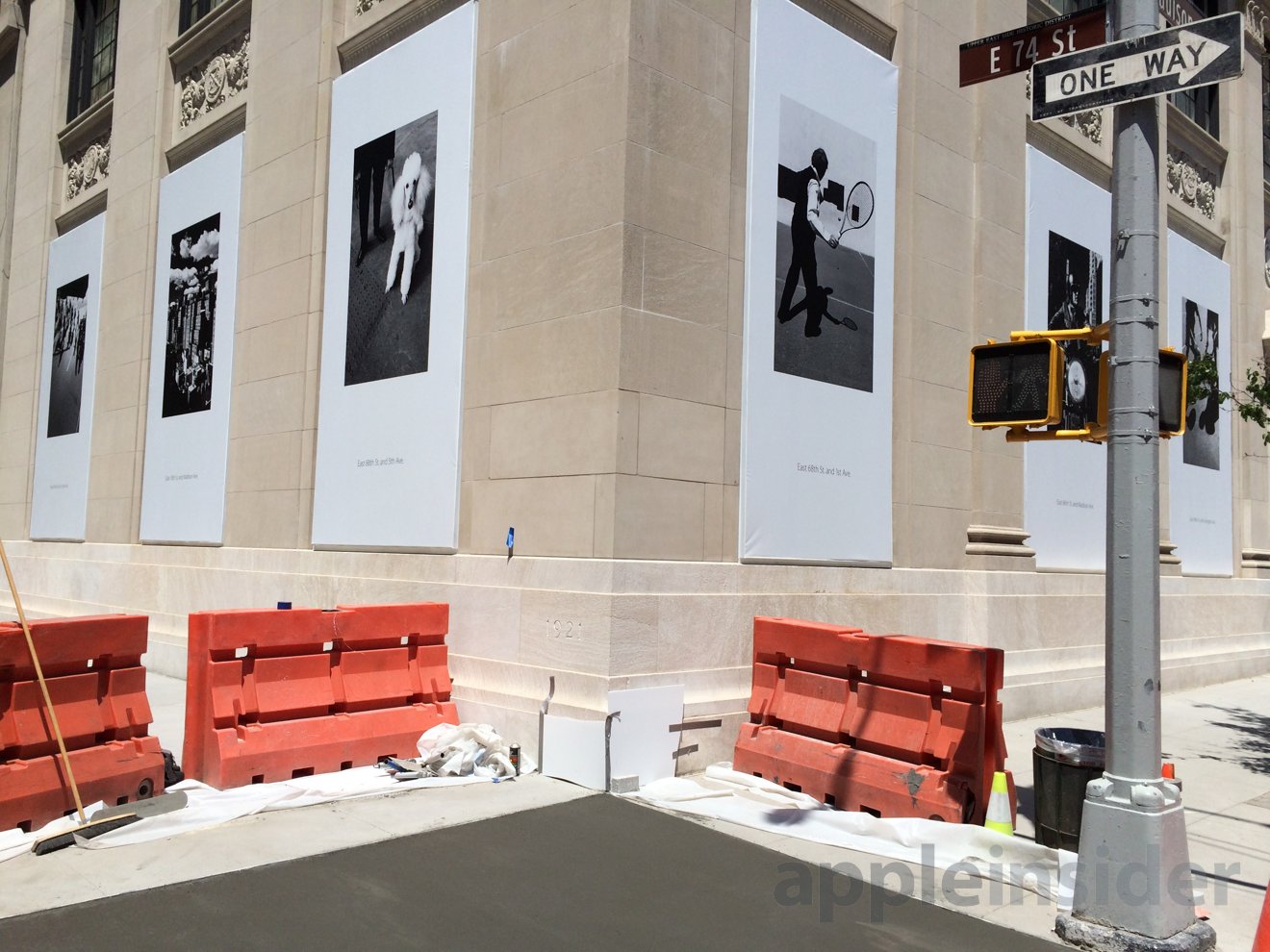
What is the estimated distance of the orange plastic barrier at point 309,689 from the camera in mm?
8023

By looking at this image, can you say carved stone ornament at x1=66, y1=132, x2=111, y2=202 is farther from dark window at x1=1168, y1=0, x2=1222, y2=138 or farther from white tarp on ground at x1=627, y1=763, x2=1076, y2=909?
dark window at x1=1168, y1=0, x2=1222, y2=138

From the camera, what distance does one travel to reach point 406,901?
18.7 feet

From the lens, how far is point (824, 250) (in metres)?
11.0

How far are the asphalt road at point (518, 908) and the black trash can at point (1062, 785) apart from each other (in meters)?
1.49

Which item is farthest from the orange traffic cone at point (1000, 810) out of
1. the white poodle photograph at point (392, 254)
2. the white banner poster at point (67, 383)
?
the white banner poster at point (67, 383)

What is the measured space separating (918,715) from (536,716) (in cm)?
321

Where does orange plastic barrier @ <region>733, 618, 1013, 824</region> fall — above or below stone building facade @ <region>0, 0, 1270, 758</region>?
below

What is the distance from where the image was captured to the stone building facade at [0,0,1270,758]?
9133mm

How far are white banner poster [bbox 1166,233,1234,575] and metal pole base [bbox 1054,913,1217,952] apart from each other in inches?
546

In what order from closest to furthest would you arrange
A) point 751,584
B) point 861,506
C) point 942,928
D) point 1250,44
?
point 942,928, point 751,584, point 861,506, point 1250,44

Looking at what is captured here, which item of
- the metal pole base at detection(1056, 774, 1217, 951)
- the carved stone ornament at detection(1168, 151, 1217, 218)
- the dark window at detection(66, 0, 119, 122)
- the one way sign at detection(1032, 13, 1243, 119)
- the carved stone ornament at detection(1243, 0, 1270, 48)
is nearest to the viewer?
the metal pole base at detection(1056, 774, 1217, 951)

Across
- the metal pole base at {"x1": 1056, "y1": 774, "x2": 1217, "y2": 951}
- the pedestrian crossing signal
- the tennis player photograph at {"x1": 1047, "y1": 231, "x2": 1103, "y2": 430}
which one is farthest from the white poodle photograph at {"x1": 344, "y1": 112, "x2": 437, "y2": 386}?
the tennis player photograph at {"x1": 1047, "y1": 231, "x2": 1103, "y2": 430}

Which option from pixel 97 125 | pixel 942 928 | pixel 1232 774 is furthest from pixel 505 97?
pixel 97 125

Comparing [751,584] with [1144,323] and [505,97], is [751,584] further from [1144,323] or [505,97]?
[505,97]
